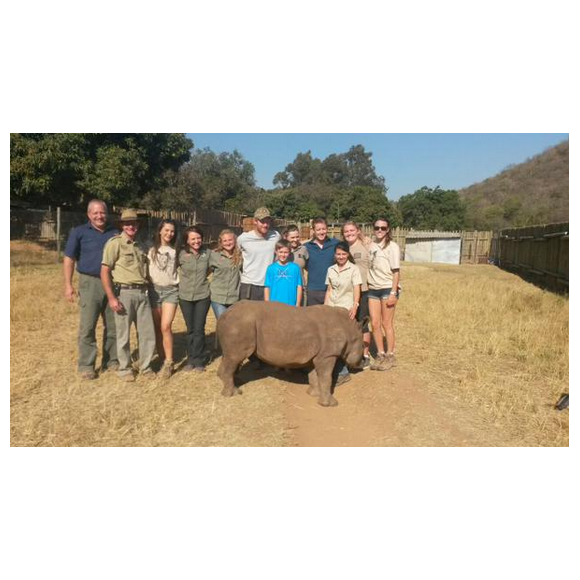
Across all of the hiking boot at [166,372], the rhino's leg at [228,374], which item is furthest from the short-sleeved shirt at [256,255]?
the hiking boot at [166,372]

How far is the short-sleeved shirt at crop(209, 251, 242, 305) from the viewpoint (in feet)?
18.9

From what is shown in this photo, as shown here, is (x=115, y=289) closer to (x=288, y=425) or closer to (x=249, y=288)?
(x=249, y=288)

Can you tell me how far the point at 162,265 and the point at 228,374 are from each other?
1.75 metres

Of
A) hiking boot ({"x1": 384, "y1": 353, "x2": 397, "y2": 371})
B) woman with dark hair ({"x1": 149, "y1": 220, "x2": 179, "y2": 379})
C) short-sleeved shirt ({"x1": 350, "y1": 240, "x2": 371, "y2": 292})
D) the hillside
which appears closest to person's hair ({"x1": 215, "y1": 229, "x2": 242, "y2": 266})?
woman with dark hair ({"x1": 149, "y1": 220, "x2": 179, "y2": 379})

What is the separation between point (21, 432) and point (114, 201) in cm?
1668

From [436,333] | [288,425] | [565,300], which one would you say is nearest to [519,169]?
[565,300]

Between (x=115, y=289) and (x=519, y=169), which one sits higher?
(x=519, y=169)

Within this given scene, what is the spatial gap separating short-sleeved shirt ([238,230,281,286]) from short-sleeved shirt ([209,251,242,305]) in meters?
0.21

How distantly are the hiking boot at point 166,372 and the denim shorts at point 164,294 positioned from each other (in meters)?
0.91

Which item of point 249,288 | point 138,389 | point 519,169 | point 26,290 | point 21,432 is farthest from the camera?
point 519,169

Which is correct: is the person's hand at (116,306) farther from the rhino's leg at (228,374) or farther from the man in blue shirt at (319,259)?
the man in blue shirt at (319,259)

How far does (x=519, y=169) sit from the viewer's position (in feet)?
262

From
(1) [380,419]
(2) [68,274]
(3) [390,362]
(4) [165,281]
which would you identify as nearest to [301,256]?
(4) [165,281]

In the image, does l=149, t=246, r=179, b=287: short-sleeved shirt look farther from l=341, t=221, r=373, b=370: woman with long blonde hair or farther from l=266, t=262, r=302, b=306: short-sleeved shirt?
l=341, t=221, r=373, b=370: woman with long blonde hair
